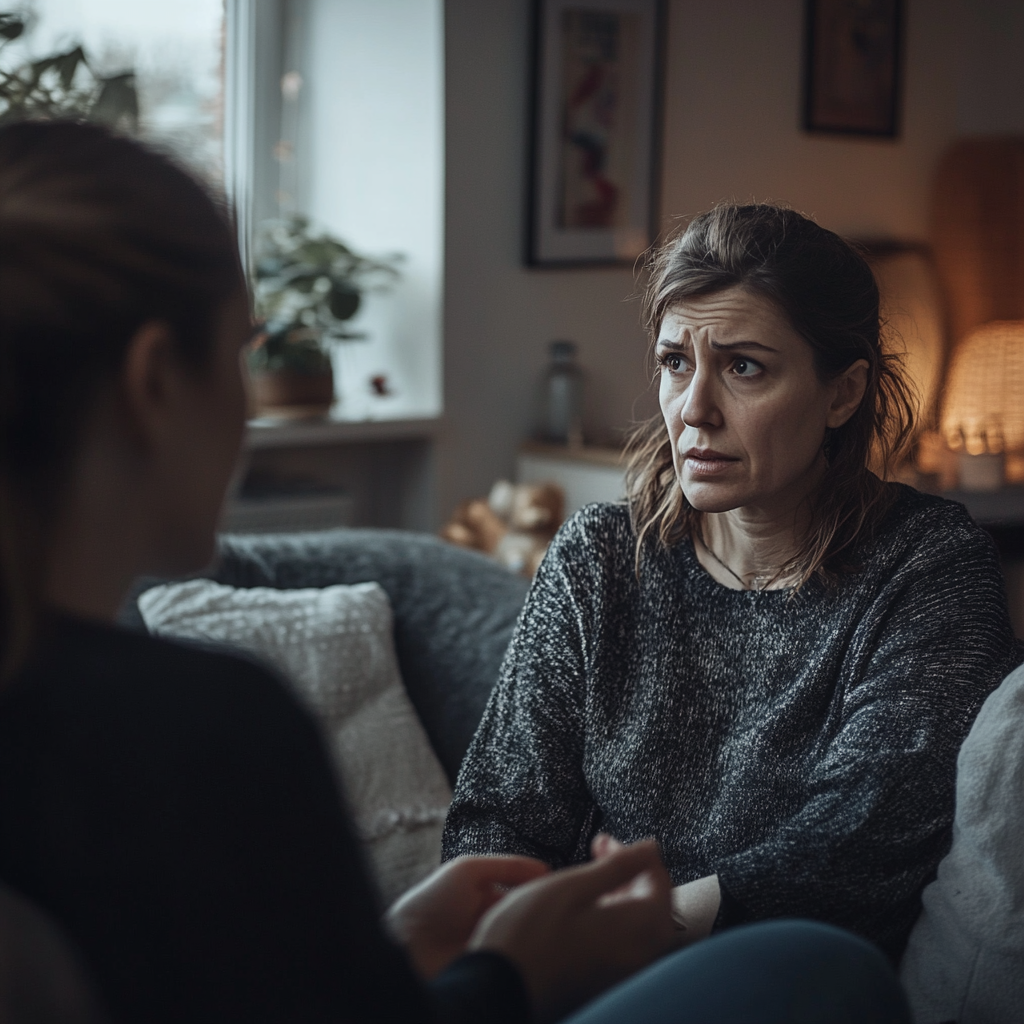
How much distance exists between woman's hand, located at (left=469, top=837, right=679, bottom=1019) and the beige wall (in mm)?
2143

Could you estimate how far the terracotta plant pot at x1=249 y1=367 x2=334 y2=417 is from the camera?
288 centimetres

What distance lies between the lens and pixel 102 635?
63 centimetres

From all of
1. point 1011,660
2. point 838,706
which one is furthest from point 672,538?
point 1011,660

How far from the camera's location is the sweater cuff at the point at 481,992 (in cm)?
68

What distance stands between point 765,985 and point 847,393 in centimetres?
77

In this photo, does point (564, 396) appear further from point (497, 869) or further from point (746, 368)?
point (497, 869)

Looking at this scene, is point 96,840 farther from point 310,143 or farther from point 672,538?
point 310,143

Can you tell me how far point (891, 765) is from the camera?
3.95ft

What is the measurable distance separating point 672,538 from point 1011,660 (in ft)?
1.20

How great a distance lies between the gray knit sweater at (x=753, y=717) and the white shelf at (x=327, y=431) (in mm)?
1456

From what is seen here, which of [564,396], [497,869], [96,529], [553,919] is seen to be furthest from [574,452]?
[96,529]

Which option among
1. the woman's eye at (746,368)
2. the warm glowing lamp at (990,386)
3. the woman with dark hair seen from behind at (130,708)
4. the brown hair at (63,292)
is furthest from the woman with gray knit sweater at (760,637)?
the warm glowing lamp at (990,386)

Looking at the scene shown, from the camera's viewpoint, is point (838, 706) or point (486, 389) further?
point (486, 389)

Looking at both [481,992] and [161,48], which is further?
[161,48]
